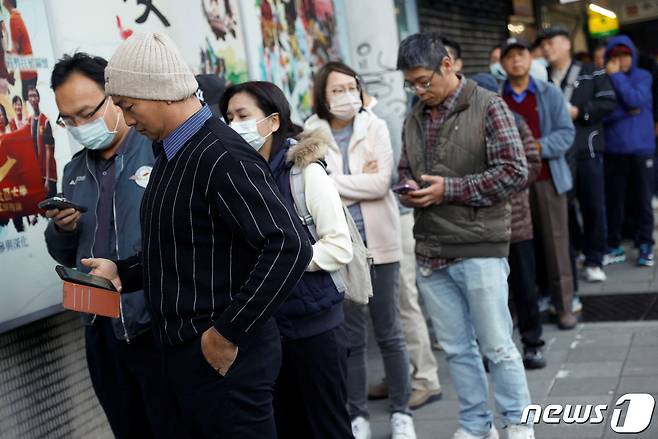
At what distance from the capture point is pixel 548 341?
688cm

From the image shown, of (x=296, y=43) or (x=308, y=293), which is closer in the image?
(x=308, y=293)

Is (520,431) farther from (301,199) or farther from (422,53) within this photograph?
(422,53)

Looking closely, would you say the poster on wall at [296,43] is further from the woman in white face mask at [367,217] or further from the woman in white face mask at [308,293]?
the woman in white face mask at [308,293]

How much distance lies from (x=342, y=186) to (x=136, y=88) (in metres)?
2.25

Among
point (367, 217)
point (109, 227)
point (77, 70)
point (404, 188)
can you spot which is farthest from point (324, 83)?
point (109, 227)

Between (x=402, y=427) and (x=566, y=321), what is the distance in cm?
251

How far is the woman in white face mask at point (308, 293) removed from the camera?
12.6 ft

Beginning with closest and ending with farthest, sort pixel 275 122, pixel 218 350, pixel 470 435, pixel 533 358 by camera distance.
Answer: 1. pixel 218 350
2. pixel 275 122
3. pixel 470 435
4. pixel 533 358

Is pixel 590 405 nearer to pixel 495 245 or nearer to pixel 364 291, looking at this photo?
pixel 495 245

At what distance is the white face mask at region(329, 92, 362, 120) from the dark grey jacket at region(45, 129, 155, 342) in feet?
4.72

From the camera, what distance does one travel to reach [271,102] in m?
4.06

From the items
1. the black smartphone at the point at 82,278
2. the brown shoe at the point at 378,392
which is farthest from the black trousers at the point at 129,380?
the brown shoe at the point at 378,392

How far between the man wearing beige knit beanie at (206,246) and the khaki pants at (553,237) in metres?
4.37

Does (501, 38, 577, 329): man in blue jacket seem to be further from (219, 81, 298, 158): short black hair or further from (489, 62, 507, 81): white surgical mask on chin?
(219, 81, 298, 158): short black hair
